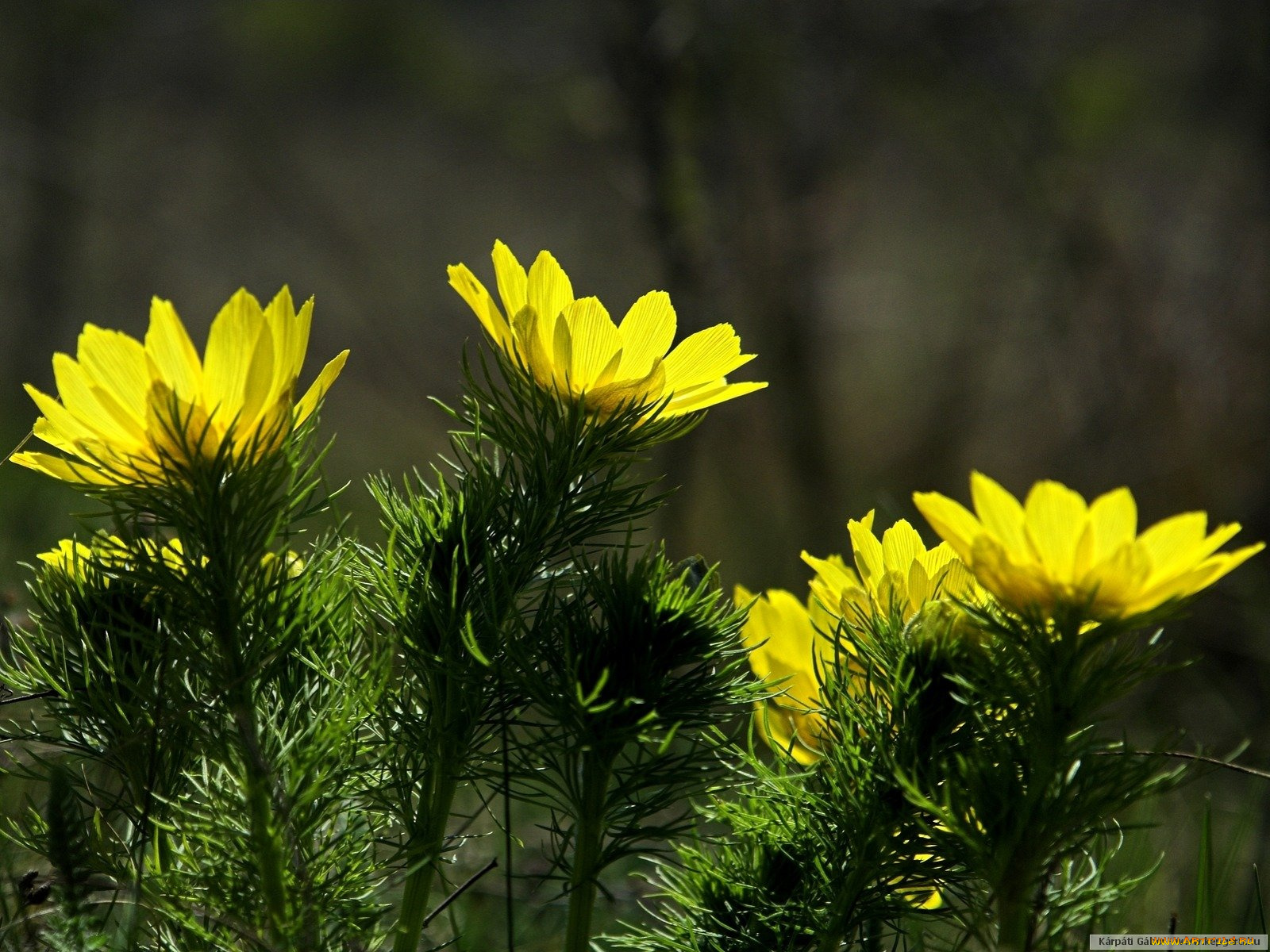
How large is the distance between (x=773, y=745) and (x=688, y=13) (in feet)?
6.30

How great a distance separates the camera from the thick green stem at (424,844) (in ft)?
1.73

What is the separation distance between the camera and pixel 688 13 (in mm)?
2172

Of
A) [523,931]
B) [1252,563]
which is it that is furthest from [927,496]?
[1252,563]

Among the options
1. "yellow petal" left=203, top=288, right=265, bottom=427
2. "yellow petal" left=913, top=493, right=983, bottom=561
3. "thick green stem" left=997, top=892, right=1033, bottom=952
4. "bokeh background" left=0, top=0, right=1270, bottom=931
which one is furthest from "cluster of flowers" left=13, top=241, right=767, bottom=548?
"bokeh background" left=0, top=0, right=1270, bottom=931

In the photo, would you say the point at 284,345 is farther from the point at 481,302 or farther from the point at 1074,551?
the point at 1074,551

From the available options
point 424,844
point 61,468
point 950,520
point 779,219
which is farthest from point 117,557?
point 779,219

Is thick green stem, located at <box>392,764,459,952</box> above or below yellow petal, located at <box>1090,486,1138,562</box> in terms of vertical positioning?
below

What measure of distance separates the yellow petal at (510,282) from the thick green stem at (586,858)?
0.73ft

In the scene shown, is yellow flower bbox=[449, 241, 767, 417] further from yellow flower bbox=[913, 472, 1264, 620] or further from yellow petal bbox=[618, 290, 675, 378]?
yellow flower bbox=[913, 472, 1264, 620]

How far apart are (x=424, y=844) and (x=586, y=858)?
78 millimetres

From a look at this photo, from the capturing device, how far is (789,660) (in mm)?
655

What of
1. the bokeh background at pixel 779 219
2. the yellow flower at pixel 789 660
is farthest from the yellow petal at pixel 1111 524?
the bokeh background at pixel 779 219

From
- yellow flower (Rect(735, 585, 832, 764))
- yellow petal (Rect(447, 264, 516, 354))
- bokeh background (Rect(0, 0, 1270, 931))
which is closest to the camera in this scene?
yellow petal (Rect(447, 264, 516, 354))

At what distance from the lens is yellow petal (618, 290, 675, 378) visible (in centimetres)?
55
